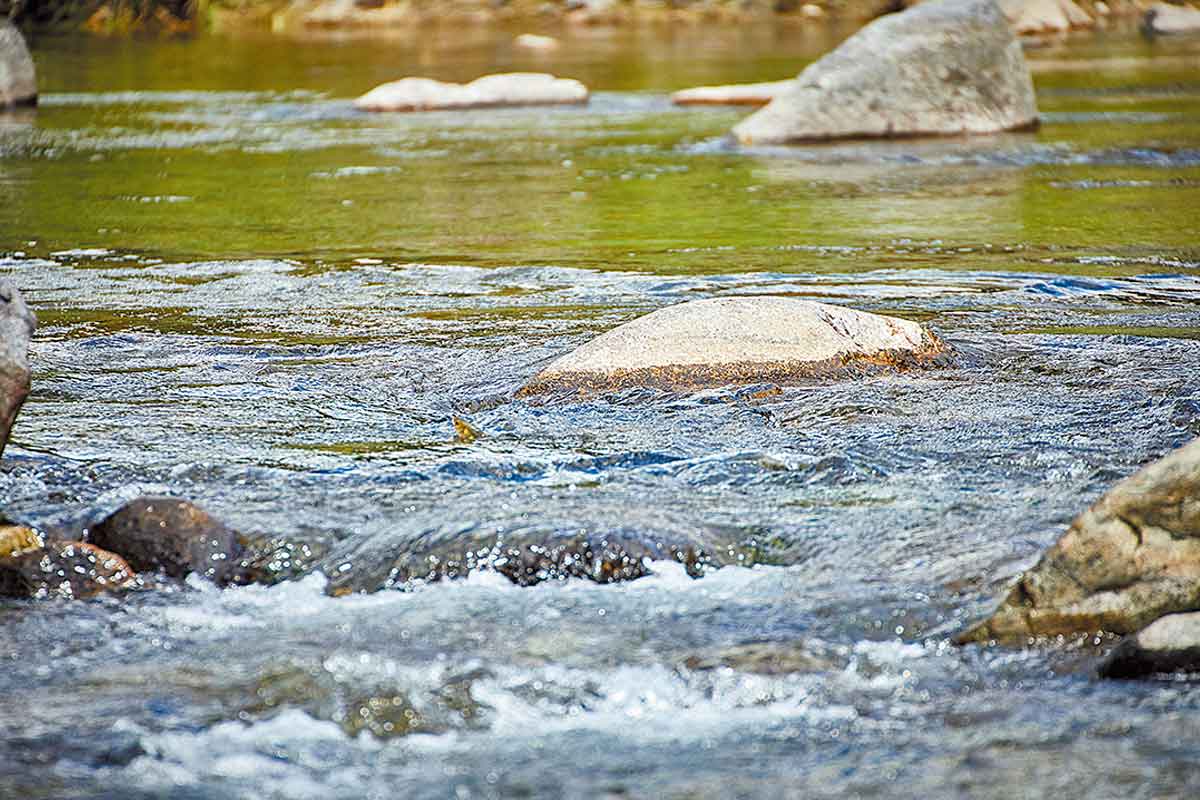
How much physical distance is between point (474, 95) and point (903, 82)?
6.06 meters

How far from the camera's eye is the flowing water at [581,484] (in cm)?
339

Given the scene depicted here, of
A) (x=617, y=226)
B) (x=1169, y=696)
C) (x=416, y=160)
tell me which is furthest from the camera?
(x=416, y=160)

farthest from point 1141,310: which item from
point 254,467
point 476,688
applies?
point 476,688

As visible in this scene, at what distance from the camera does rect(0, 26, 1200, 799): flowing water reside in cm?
339

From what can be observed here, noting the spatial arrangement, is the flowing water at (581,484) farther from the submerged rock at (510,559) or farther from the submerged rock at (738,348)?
the submerged rock at (738,348)

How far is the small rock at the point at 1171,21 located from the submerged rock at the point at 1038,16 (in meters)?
1.61

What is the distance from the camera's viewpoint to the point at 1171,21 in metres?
32.2

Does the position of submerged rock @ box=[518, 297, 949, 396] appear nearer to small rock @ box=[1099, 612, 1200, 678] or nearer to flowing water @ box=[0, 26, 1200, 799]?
flowing water @ box=[0, 26, 1200, 799]

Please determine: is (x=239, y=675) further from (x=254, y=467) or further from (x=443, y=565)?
(x=254, y=467)

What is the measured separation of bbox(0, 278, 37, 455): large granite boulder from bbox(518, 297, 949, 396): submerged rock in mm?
2034

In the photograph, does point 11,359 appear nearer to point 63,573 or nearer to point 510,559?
point 63,573

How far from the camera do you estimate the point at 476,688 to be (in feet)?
12.1

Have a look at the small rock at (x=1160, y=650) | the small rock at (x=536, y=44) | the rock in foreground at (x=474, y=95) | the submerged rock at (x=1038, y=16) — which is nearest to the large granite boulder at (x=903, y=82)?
the rock in foreground at (x=474, y=95)

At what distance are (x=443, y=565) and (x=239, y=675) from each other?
2.68 ft
